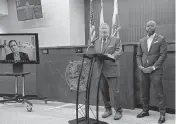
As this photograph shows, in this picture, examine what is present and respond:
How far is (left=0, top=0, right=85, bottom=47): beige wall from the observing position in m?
4.86

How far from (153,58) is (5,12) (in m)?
4.05

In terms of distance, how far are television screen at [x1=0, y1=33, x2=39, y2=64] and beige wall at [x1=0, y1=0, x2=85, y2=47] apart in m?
1.08

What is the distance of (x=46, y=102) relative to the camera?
4.20 metres

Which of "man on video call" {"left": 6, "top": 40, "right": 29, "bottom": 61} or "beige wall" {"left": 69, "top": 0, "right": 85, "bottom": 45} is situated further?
"beige wall" {"left": 69, "top": 0, "right": 85, "bottom": 45}

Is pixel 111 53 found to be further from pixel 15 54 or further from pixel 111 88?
pixel 15 54

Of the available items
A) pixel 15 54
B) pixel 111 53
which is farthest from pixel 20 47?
pixel 111 53

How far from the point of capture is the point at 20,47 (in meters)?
3.93

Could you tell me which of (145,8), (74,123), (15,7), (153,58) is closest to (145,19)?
(145,8)

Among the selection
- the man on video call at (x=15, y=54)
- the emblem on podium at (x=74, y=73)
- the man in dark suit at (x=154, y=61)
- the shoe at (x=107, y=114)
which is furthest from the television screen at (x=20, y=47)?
the man in dark suit at (x=154, y=61)

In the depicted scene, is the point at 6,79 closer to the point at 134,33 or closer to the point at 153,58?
the point at 134,33

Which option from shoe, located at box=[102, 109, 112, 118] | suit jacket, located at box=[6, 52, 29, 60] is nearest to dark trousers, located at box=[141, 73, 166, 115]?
shoe, located at box=[102, 109, 112, 118]

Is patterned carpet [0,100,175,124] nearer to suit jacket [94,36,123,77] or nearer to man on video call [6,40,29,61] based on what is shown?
suit jacket [94,36,123,77]

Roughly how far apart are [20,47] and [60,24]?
4.23 feet

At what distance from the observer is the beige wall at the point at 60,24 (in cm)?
486
